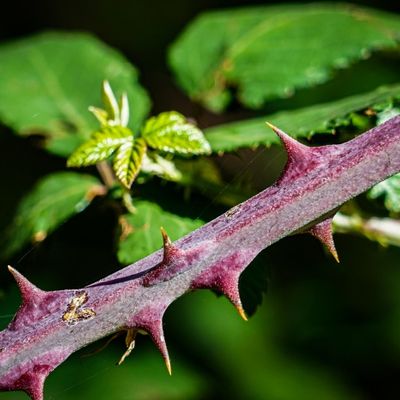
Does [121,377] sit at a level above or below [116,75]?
below

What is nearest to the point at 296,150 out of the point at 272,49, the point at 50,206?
the point at 50,206

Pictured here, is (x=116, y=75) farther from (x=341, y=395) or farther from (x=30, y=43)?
(x=341, y=395)

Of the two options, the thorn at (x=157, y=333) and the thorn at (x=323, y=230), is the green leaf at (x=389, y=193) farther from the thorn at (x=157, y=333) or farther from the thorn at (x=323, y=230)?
the thorn at (x=157, y=333)

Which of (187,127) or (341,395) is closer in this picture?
(187,127)

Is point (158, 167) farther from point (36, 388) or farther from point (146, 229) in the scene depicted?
point (36, 388)

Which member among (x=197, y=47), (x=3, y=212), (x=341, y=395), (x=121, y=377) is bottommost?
(x=341, y=395)

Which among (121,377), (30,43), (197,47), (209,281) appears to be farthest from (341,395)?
(209,281)

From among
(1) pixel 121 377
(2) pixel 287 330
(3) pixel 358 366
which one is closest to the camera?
(1) pixel 121 377

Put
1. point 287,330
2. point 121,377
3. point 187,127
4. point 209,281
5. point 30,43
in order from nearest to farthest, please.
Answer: point 209,281
point 187,127
point 30,43
point 121,377
point 287,330
